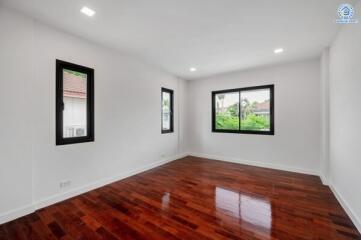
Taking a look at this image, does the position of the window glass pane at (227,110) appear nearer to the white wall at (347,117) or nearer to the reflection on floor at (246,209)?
the white wall at (347,117)

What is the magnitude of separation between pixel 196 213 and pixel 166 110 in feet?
10.7

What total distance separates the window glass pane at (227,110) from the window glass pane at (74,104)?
3.72 metres

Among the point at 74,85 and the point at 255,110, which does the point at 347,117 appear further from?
the point at 74,85

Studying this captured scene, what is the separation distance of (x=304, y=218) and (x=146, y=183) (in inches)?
102

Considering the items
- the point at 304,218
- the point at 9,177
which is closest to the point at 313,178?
the point at 304,218

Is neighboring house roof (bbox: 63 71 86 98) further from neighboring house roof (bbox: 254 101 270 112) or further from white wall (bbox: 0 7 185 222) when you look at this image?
neighboring house roof (bbox: 254 101 270 112)

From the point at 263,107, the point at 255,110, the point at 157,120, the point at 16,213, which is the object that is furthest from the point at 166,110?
the point at 16,213

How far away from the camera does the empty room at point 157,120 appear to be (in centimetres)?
201

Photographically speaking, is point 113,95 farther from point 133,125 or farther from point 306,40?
point 306,40

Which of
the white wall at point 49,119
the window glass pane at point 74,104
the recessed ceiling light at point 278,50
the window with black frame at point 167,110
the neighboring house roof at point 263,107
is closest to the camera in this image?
the white wall at point 49,119

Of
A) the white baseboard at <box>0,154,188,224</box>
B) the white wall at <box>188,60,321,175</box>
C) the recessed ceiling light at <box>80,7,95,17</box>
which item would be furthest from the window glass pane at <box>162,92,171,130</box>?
the recessed ceiling light at <box>80,7,95,17</box>

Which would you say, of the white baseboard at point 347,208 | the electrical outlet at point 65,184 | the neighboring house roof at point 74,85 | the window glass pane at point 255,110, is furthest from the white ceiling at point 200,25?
the white baseboard at point 347,208

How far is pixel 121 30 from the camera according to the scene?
259 cm

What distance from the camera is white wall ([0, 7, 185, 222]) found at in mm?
2094
